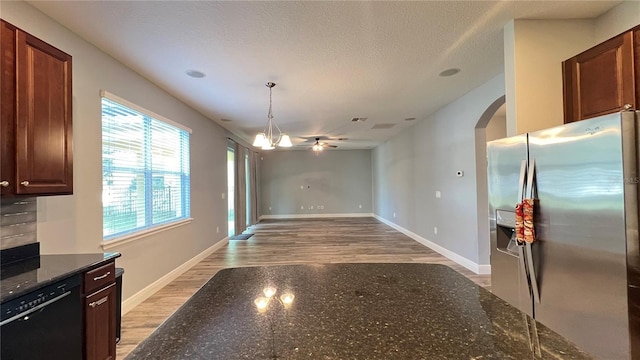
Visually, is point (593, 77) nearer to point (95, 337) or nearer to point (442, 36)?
point (442, 36)

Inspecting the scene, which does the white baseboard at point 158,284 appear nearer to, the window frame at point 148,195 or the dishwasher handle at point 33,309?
the window frame at point 148,195

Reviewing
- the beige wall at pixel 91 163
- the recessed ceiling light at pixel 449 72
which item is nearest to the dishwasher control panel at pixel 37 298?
the beige wall at pixel 91 163

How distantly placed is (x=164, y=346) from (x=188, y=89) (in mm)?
3661

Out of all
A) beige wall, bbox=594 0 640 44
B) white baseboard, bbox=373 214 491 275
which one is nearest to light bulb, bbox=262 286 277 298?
beige wall, bbox=594 0 640 44

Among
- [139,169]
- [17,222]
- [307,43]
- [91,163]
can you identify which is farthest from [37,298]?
[307,43]

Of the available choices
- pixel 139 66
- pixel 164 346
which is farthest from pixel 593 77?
pixel 139 66

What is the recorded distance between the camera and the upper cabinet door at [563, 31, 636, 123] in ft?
5.58

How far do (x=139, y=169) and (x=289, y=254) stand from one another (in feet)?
9.67

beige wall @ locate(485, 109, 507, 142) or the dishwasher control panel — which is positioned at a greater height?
beige wall @ locate(485, 109, 507, 142)

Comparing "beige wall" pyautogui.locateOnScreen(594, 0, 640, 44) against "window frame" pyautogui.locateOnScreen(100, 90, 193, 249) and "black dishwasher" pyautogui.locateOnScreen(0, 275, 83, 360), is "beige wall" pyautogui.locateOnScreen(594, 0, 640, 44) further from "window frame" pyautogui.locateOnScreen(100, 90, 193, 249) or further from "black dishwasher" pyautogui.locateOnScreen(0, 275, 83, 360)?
"window frame" pyautogui.locateOnScreen(100, 90, 193, 249)

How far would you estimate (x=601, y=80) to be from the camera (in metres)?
1.85

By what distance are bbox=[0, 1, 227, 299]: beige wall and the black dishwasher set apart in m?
0.84

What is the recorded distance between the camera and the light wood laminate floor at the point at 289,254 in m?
2.95

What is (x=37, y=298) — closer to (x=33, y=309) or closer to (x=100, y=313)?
(x=33, y=309)
